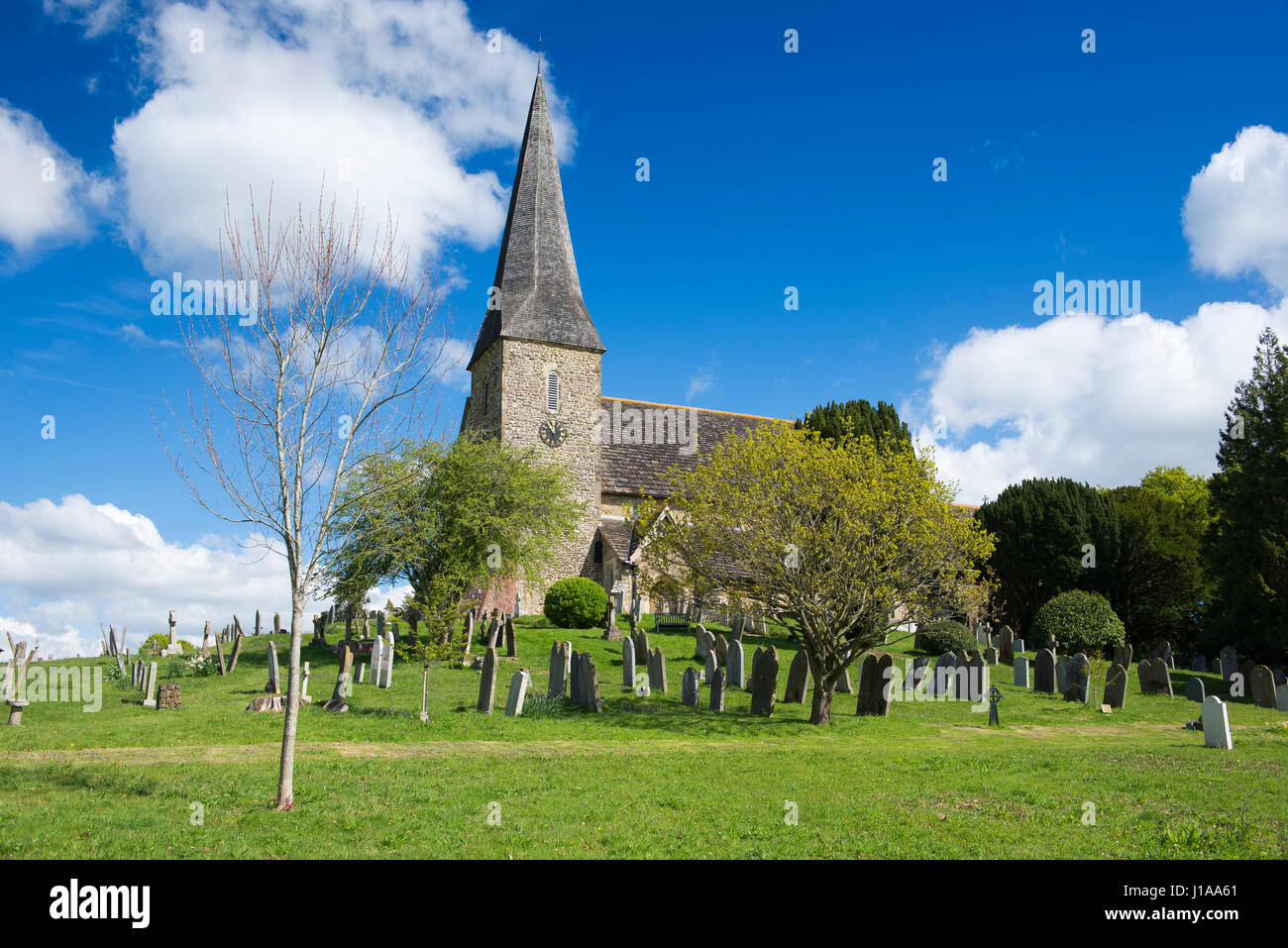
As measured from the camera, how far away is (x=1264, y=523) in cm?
2503

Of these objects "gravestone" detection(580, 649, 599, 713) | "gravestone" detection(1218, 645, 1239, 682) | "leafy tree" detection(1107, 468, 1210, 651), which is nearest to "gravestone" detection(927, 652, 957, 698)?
"gravestone" detection(580, 649, 599, 713)

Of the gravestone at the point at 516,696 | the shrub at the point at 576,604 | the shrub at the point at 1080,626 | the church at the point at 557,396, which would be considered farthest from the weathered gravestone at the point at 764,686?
the church at the point at 557,396

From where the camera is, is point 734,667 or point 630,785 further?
point 734,667

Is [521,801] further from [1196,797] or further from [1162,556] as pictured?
[1162,556]

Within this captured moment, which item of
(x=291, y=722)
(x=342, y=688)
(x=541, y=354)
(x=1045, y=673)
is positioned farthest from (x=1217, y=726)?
(x=541, y=354)

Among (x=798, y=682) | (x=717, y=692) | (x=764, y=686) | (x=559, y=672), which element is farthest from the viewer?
(x=798, y=682)

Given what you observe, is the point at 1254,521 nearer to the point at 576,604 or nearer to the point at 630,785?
the point at 576,604

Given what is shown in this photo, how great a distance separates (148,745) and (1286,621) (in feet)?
93.5

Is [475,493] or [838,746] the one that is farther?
[475,493]

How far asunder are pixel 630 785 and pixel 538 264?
2983cm

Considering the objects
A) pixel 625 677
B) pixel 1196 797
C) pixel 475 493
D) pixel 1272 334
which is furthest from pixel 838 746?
pixel 1272 334

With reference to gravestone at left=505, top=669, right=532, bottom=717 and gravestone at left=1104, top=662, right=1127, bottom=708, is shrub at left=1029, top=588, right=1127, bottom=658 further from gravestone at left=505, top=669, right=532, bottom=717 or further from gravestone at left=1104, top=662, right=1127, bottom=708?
gravestone at left=505, top=669, right=532, bottom=717

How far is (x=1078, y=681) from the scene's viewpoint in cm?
1853
